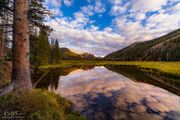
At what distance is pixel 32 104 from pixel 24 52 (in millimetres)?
2310

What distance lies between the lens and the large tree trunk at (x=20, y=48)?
8180 mm

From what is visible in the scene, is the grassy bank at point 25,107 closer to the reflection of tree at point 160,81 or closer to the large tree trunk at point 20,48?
the large tree trunk at point 20,48

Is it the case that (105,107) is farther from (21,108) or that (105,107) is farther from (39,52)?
(39,52)

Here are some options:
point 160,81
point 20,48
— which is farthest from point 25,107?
point 160,81

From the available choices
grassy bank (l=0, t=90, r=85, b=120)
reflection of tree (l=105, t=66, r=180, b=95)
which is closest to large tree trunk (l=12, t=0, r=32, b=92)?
grassy bank (l=0, t=90, r=85, b=120)

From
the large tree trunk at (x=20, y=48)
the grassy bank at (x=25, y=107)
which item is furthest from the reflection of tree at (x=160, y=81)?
the large tree trunk at (x=20, y=48)

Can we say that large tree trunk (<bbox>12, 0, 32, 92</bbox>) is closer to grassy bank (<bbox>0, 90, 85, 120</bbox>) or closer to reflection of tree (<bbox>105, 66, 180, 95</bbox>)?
grassy bank (<bbox>0, 90, 85, 120</bbox>)

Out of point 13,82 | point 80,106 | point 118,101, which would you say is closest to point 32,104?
point 13,82

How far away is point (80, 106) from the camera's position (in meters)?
14.3

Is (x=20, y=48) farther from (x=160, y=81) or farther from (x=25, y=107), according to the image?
(x=160, y=81)

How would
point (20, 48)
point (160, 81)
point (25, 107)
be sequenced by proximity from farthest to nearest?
1. point (160, 81)
2. point (20, 48)
3. point (25, 107)

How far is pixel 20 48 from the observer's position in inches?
323

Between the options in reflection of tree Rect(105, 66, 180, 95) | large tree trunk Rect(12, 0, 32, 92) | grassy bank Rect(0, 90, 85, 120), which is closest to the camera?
grassy bank Rect(0, 90, 85, 120)

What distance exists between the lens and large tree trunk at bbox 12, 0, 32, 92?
8.18 m
